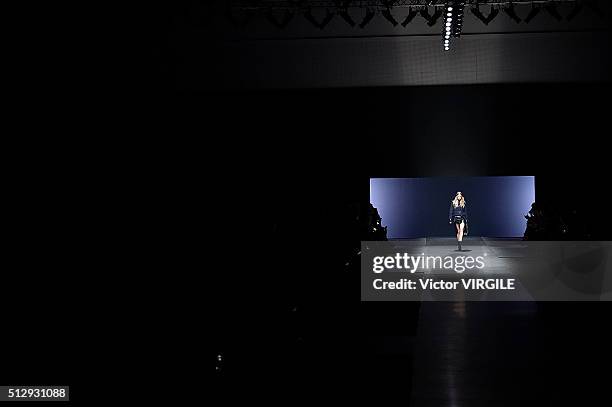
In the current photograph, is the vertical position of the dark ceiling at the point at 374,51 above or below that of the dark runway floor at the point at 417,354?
above

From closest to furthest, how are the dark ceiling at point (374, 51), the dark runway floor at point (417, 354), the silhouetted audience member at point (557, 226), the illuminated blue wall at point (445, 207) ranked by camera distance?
the dark runway floor at point (417, 354) → the silhouetted audience member at point (557, 226) → the dark ceiling at point (374, 51) → the illuminated blue wall at point (445, 207)

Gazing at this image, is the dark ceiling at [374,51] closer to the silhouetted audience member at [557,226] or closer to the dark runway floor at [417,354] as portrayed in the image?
the silhouetted audience member at [557,226]

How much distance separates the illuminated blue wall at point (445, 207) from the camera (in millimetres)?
16312

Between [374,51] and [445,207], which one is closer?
[374,51]

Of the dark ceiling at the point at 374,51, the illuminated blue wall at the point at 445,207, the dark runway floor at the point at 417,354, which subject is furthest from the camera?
the illuminated blue wall at the point at 445,207

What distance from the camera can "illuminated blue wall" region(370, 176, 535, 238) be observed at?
16.3 metres

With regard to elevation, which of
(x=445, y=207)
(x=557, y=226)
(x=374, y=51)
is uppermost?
(x=374, y=51)

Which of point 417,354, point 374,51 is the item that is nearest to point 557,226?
point 374,51

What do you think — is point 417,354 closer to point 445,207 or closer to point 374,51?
point 374,51

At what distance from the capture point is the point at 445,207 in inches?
681

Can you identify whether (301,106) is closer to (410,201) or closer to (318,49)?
(318,49)

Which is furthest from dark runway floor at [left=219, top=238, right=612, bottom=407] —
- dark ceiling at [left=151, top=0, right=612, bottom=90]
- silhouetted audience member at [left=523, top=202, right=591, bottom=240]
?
dark ceiling at [left=151, top=0, right=612, bottom=90]

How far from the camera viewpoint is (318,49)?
44.9 ft

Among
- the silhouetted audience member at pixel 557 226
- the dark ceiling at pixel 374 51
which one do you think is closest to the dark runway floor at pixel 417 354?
the silhouetted audience member at pixel 557 226
